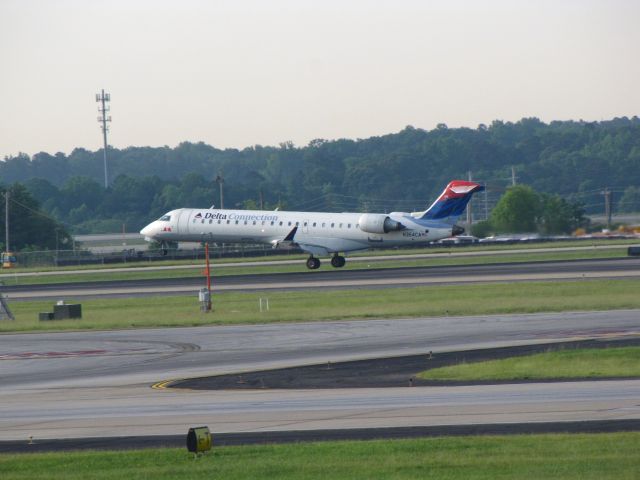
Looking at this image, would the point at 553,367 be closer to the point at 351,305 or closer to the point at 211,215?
the point at 351,305

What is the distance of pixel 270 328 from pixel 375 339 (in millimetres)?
6833

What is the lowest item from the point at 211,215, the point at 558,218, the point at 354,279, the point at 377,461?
the point at 377,461

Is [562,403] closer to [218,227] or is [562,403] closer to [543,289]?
[543,289]

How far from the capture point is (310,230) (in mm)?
80312

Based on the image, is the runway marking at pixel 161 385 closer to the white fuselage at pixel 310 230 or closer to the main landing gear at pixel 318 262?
the main landing gear at pixel 318 262

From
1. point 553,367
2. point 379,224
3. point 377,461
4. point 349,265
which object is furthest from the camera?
point 349,265

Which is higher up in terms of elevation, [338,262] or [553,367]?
[338,262]

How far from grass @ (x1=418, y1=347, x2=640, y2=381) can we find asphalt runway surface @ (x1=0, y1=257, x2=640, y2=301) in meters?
30.4

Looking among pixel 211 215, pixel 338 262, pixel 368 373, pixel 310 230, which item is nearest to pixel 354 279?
pixel 338 262

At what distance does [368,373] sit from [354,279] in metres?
38.5

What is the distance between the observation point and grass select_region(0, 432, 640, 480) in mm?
18359

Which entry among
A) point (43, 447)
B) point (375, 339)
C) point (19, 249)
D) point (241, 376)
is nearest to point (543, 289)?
point (375, 339)

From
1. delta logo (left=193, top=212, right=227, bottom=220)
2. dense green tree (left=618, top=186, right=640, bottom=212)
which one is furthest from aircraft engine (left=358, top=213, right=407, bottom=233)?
dense green tree (left=618, top=186, right=640, bottom=212)

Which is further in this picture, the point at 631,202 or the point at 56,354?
the point at 631,202
